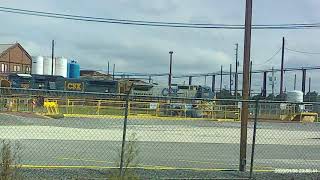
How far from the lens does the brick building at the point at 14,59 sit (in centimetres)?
10919

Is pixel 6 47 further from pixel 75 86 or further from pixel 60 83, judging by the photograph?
pixel 75 86

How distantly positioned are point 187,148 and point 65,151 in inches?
199

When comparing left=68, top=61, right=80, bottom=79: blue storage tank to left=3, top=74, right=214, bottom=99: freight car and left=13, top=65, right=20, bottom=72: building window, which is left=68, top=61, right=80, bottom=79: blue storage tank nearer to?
left=13, top=65, right=20, bottom=72: building window

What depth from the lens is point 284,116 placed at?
5922cm

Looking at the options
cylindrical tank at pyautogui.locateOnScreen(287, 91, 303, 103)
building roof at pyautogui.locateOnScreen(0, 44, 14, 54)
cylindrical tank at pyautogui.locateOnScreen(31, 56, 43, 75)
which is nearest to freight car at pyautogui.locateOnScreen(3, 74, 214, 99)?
cylindrical tank at pyautogui.locateOnScreen(287, 91, 303, 103)

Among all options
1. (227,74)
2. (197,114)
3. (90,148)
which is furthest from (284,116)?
(227,74)

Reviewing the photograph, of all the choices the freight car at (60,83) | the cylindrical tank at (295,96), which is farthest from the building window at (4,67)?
the cylindrical tank at (295,96)

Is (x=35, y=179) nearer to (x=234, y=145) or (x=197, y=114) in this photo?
(x=234, y=145)

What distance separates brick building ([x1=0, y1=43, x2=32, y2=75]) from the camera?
109188 mm

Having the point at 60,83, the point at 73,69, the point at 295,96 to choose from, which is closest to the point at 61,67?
the point at 73,69

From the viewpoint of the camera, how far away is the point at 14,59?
113500mm

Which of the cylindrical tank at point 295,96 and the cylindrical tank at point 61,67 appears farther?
the cylindrical tank at point 61,67

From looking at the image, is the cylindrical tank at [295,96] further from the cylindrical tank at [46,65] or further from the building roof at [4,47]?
the building roof at [4,47]

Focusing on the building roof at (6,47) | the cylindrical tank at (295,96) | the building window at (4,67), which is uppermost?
the building roof at (6,47)
